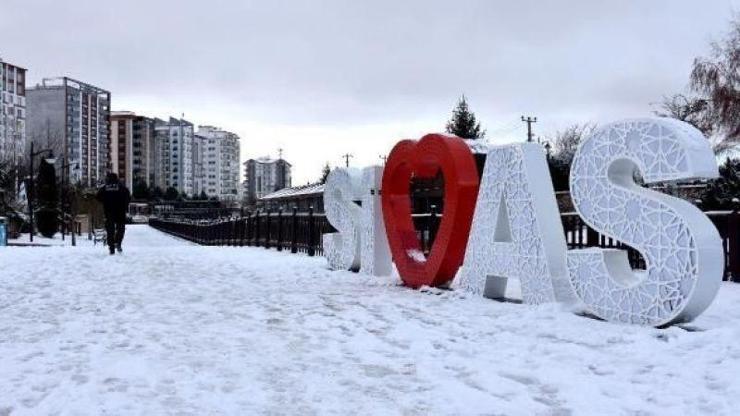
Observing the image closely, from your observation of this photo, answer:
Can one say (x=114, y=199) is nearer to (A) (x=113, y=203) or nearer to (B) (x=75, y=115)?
(A) (x=113, y=203)

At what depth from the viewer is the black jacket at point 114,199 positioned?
49.4ft

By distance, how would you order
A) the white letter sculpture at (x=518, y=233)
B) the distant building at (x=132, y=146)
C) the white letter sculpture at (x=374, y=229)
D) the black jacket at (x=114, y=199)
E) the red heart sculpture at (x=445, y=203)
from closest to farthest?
the white letter sculpture at (x=518, y=233) < the red heart sculpture at (x=445, y=203) < the white letter sculpture at (x=374, y=229) < the black jacket at (x=114, y=199) < the distant building at (x=132, y=146)

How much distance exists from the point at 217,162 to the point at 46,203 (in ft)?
413

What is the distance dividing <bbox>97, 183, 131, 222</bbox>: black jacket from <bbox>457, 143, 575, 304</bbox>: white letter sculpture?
919 cm

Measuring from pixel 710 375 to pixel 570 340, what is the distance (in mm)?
1397

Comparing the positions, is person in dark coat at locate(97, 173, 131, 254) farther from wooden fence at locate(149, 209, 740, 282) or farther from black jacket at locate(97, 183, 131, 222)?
wooden fence at locate(149, 209, 740, 282)

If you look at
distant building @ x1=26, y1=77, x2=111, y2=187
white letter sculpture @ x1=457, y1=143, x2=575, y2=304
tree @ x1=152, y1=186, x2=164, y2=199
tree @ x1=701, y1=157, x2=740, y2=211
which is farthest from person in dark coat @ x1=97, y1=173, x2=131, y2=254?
tree @ x1=152, y1=186, x2=164, y2=199

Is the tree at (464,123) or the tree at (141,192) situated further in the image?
the tree at (141,192)

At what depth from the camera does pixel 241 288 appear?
958cm

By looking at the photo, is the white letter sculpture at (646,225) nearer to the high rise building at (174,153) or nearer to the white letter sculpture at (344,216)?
the white letter sculpture at (344,216)

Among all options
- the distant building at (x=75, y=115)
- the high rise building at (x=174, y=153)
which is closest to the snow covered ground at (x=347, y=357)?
the distant building at (x=75, y=115)

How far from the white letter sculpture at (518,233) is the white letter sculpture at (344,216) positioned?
3.33 meters

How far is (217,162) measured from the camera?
565ft

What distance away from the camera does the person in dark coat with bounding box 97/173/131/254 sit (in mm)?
15078
